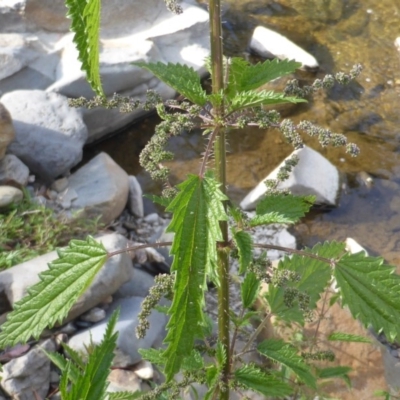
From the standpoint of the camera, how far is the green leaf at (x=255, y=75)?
5.37 feet

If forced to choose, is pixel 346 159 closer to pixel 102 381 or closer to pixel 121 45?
pixel 121 45

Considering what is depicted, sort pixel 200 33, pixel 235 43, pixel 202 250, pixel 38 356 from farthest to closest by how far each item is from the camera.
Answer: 1. pixel 235 43
2. pixel 200 33
3. pixel 38 356
4. pixel 202 250

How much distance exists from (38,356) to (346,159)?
3467mm

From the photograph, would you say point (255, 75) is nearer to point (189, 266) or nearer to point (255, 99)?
point (255, 99)

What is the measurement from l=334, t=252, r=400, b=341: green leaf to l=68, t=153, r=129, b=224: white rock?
9.33 feet

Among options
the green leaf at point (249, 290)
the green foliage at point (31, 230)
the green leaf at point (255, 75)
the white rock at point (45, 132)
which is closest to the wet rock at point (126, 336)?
the green foliage at point (31, 230)

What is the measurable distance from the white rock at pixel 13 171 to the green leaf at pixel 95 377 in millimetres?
3276

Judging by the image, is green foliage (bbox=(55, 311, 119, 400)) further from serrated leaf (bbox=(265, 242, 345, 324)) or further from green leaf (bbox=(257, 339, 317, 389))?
serrated leaf (bbox=(265, 242, 345, 324))

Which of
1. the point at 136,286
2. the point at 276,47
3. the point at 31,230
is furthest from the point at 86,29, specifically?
the point at 276,47

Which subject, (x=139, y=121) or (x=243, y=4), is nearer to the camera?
(x=139, y=121)

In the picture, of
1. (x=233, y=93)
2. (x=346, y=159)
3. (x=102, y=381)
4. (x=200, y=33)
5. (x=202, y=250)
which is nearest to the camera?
(x=102, y=381)

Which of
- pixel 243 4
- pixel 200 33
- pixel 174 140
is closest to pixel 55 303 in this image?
pixel 174 140

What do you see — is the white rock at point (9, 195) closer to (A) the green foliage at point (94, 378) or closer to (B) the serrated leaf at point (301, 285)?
(B) the serrated leaf at point (301, 285)

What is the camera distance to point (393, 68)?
6.48 m
